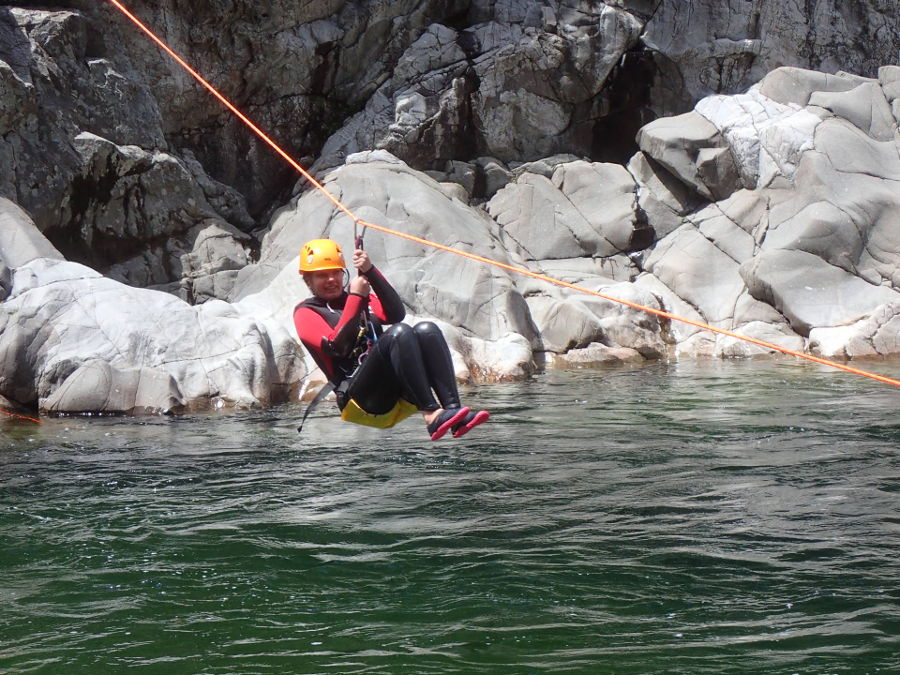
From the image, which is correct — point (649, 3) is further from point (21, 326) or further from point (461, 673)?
point (461, 673)

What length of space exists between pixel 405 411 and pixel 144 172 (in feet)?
46.1

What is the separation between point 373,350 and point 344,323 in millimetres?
288

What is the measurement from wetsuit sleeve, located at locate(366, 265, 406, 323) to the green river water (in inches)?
59.1

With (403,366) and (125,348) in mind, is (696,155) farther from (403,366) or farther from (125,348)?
(403,366)

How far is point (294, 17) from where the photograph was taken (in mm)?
23234

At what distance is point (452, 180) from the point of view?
23.1 metres

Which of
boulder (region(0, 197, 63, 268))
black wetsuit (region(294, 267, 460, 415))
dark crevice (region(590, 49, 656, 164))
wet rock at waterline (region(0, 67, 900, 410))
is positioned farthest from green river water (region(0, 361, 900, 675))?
dark crevice (region(590, 49, 656, 164))

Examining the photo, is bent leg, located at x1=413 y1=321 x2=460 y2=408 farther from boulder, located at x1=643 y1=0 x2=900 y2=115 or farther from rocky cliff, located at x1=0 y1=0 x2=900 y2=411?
boulder, located at x1=643 y1=0 x2=900 y2=115

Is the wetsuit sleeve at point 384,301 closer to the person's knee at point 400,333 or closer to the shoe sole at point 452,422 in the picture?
the person's knee at point 400,333

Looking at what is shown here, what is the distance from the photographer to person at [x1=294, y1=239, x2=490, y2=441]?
7.07 meters

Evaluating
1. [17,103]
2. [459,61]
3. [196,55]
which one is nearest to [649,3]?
[459,61]

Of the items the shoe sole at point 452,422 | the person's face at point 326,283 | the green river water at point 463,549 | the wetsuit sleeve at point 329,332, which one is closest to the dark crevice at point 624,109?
the green river water at point 463,549

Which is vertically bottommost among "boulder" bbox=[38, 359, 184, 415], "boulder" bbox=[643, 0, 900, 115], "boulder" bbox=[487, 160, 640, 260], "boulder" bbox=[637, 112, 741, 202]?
"boulder" bbox=[38, 359, 184, 415]

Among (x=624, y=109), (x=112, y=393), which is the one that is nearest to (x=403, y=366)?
(x=112, y=393)
